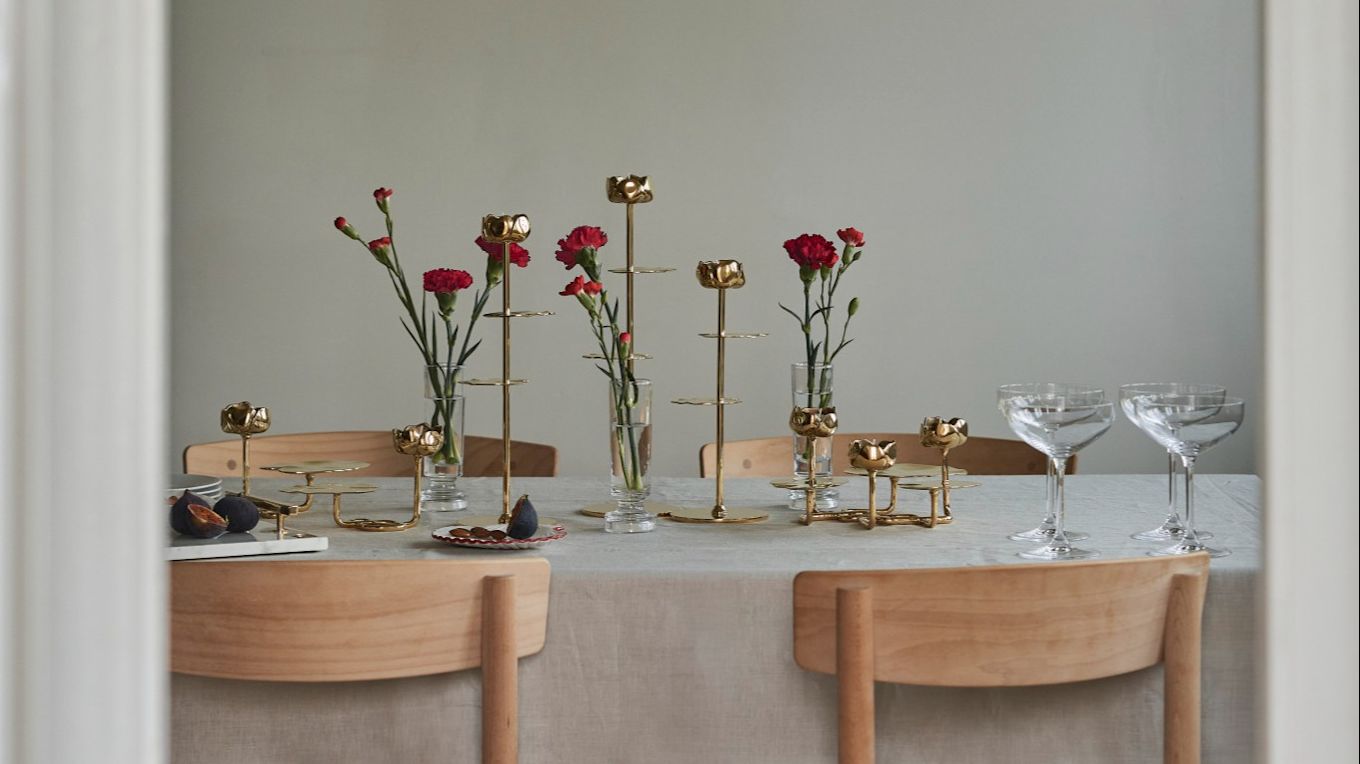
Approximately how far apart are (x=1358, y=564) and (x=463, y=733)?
102 cm

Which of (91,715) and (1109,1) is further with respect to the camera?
(1109,1)

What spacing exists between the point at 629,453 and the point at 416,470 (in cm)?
28

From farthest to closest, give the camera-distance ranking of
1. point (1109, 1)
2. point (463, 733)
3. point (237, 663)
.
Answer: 1. point (1109, 1)
2. point (463, 733)
3. point (237, 663)

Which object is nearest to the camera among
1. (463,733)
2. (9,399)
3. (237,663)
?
(9,399)

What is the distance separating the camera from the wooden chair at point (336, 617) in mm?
1146

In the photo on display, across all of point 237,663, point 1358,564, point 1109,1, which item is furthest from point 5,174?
point 1109,1

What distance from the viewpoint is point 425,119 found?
3645 millimetres

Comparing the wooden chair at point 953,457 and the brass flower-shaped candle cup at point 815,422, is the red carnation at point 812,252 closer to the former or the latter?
the brass flower-shaped candle cup at point 815,422

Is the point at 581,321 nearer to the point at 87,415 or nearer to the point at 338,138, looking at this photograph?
the point at 338,138

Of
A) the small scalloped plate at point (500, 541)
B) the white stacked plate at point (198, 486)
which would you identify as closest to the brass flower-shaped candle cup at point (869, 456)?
the small scalloped plate at point (500, 541)

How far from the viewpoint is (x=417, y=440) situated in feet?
5.30

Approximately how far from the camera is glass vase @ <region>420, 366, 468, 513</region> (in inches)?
70.9

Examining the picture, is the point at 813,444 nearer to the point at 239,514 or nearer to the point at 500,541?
the point at 500,541

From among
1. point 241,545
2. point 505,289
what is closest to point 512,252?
point 505,289
